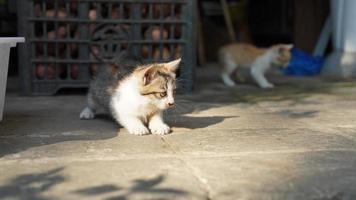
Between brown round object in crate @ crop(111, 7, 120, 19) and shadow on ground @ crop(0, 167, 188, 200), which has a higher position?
brown round object in crate @ crop(111, 7, 120, 19)

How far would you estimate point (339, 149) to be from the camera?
309 cm

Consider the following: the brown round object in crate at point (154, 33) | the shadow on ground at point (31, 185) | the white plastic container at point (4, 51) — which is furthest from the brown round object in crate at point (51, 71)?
the shadow on ground at point (31, 185)

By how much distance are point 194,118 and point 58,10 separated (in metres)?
2.00

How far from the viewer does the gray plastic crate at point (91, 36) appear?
17.2 feet

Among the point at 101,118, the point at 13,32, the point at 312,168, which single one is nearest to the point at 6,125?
the point at 101,118

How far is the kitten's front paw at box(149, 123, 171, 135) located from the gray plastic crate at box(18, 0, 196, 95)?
176 cm

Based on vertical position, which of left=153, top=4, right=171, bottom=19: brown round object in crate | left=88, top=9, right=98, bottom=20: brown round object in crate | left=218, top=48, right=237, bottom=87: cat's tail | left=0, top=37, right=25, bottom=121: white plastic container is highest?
left=153, top=4, right=171, bottom=19: brown round object in crate

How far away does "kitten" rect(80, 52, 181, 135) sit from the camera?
11.3ft

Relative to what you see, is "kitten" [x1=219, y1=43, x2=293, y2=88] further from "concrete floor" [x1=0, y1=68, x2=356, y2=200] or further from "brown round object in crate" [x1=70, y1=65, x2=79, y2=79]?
"brown round object in crate" [x1=70, y1=65, x2=79, y2=79]

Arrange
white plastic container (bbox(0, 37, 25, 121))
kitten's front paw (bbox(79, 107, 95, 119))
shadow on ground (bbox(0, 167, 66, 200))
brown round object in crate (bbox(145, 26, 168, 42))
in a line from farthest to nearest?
brown round object in crate (bbox(145, 26, 168, 42)) → kitten's front paw (bbox(79, 107, 95, 119)) → white plastic container (bbox(0, 37, 25, 121)) → shadow on ground (bbox(0, 167, 66, 200))

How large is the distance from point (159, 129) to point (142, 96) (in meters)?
0.25

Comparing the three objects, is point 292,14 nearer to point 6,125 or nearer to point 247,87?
point 247,87

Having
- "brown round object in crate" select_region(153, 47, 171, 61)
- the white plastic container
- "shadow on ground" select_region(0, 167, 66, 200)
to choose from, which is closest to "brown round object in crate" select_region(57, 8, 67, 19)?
"brown round object in crate" select_region(153, 47, 171, 61)

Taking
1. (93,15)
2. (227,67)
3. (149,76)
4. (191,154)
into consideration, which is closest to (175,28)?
(93,15)
